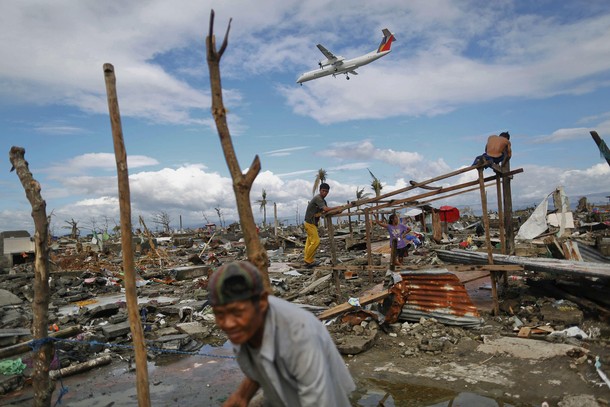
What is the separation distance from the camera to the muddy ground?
Result: 436 centimetres

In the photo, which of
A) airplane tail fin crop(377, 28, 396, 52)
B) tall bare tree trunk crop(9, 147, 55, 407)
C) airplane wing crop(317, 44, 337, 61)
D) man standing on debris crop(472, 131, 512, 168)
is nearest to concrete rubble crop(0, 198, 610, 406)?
tall bare tree trunk crop(9, 147, 55, 407)

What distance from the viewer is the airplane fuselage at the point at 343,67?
28719mm

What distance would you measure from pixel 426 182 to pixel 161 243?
1094 inches

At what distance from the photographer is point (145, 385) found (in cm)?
335

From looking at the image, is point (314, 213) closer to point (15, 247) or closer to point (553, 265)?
point (553, 265)

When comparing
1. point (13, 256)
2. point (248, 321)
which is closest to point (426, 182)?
point (248, 321)

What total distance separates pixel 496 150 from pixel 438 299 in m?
2.55

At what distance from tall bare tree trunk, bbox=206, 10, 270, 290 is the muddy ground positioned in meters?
2.36

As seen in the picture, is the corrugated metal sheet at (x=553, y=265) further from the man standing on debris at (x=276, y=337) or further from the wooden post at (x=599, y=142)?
the man standing on debris at (x=276, y=337)

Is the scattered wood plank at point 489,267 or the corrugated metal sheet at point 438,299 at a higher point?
the scattered wood plank at point 489,267

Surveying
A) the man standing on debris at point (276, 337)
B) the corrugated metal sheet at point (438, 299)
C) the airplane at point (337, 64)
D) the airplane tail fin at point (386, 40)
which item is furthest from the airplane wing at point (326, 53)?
the man standing on debris at point (276, 337)

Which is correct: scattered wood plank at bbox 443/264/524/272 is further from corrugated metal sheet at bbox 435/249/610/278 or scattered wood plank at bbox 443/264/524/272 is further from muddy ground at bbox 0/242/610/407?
muddy ground at bbox 0/242/610/407

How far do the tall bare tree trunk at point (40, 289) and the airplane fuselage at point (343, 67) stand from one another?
2673 cm

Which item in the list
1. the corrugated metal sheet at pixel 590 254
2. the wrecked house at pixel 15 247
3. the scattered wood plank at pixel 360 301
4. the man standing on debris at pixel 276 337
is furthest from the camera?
the wrecked house at pixel 15 247
